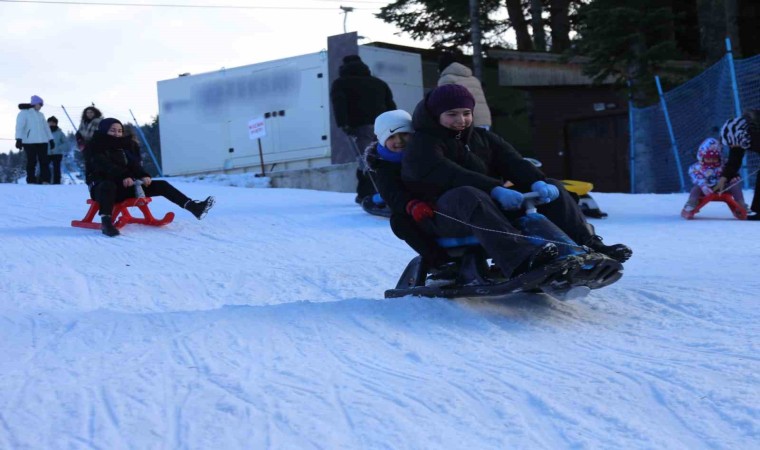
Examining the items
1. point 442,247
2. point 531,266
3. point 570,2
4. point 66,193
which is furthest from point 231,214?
point 570,2

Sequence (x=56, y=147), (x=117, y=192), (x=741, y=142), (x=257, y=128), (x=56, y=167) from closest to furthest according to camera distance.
Result: (x=117, y=192), (x=741, y=142), (x=56, y=147), (x=56, y=167), (x=257, y=128)

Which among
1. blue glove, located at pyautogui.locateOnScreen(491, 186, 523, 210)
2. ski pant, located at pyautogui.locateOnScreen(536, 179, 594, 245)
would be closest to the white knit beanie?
blue glove, located at pyautogui.locateOnScreen(491, 186, 523, 210)

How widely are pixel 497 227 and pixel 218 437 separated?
214 centimetres

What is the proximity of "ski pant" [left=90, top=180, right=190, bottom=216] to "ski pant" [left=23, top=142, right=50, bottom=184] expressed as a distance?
6577 millimetres

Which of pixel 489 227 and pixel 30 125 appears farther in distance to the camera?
pixel 30 125

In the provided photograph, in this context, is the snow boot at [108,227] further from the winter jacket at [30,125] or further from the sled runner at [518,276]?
the winter jacket at [30,125]

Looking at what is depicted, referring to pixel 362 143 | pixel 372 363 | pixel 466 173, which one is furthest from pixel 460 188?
pixel 362 143

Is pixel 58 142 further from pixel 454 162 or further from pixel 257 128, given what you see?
pixel 454 162

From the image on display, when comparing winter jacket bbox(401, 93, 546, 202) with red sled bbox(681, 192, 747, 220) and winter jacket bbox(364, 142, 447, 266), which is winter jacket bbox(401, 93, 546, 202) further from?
red sled bbox(681, 192, 747, 220)

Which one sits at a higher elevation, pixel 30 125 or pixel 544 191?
pixel 30 125

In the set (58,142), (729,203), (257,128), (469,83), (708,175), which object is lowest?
(729,203)

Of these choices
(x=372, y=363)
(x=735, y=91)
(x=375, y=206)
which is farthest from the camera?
(x=735, y=91)

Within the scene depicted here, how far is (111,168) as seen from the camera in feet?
32.4

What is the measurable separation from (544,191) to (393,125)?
1066mm
